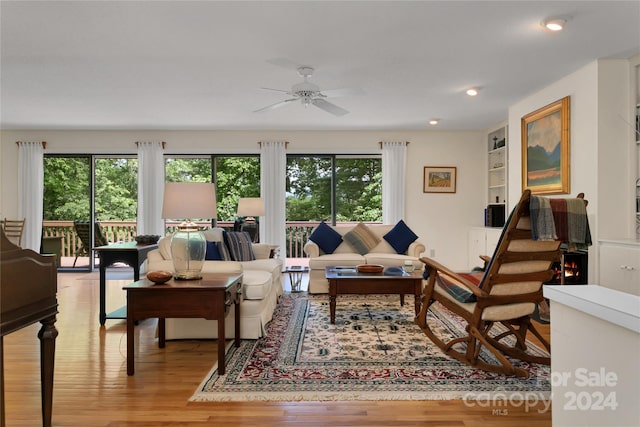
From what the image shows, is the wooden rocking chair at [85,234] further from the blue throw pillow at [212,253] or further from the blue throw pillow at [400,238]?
the blue throw pillow at [400,238]

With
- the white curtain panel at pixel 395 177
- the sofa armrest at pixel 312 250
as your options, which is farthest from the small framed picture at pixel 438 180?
the sofa armrest at pixel 312 250

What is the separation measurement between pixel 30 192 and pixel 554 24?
25.6 ft

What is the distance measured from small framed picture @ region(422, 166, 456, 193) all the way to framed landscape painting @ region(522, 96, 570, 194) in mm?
2040

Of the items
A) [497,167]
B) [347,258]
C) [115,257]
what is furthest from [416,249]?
[115,257]

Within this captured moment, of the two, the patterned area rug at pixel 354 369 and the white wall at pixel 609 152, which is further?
the white wall at pixel 609 152

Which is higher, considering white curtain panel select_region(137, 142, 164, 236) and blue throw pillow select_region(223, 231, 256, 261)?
white curtain panel select_region(137, 142, 164, 236)

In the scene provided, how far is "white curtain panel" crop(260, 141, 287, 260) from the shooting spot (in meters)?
7.00

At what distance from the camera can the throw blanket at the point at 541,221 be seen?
2479 millimetres

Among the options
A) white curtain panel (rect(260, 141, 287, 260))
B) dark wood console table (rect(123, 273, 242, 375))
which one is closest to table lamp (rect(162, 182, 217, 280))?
dark wood console table (rect(123, 273, 242, 375))

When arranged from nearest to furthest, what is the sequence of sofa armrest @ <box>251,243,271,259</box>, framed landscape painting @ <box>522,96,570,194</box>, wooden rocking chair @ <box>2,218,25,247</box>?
framed landscape painting @ <box>522,96,570,194</box>
sofa armrest @ <box>251,243,271,259</box>
wooden rocking chair @ <box>2,218,25,247</box>

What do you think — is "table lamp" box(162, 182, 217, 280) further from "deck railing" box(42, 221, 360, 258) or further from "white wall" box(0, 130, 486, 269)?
"deck railing" box(42, 221, 360, 258)

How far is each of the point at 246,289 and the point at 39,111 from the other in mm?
4494

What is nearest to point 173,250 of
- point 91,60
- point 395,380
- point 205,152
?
point 395,380

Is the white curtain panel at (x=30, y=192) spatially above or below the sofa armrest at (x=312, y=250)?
above
